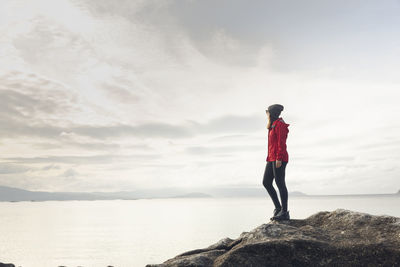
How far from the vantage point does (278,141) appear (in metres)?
10.5

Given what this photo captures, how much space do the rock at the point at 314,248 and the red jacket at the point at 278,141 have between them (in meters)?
2.28

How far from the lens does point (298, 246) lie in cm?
806

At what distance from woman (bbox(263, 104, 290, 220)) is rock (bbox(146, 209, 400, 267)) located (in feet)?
5.06

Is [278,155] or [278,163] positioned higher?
[278,155]

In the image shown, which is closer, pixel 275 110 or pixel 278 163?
pixel 278 163

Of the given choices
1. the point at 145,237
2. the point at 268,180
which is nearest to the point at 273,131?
the point at 268,180

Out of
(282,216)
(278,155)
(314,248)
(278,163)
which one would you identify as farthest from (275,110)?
(314,248)

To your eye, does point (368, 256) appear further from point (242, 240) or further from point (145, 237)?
point (145, 237)

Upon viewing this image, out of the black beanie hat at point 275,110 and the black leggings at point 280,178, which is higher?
the black beanie hat at point 275,110

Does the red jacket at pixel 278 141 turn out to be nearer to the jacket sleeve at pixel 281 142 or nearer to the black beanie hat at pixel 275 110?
the jacket sleeve at pixel 281 142

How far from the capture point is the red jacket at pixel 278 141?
34.3ft

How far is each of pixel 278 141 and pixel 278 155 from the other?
44 cm

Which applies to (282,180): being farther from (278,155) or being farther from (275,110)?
(275,110)

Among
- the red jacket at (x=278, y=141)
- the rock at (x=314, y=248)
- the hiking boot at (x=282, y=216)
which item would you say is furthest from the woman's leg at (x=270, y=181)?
the rock at (x=314, y=248)
